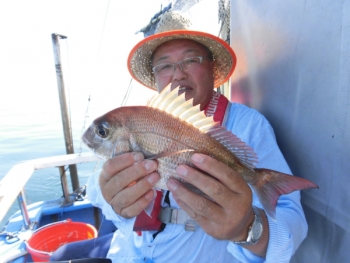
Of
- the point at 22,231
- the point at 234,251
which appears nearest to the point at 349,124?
the point at 234,251

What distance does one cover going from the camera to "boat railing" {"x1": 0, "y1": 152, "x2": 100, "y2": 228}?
98.3 inches

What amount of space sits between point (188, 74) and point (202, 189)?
100cm

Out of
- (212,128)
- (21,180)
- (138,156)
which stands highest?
(212,128)

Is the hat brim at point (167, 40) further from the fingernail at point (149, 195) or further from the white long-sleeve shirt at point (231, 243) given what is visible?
the fingernail at point (149, 195)

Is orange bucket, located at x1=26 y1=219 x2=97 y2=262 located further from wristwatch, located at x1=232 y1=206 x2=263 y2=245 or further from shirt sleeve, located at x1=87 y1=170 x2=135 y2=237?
wristwatch, located at x1=232 y1=206 x2=263 y2=245

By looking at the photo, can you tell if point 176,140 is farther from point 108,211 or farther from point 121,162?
point 108,211

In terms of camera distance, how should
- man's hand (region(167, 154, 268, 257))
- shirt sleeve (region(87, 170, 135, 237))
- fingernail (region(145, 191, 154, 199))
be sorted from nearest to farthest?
man's hand (region(167, 154, 268, 257)), fingernail (region(145, 191, 154, 199)), shirt sleeve (region(87, 170, 135, 237))

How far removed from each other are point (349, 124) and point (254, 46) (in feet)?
3.61

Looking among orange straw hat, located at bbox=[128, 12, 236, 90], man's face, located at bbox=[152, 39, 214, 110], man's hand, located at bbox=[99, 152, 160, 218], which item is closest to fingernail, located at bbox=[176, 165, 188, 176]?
man's hand, located at bbox=[99, 152, 160, 218]

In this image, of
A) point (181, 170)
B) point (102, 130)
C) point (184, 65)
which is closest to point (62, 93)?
point (184, 65)

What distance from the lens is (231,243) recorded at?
1.13 metres

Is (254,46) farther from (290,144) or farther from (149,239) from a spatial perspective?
(149,239)

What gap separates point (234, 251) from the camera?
1.12m

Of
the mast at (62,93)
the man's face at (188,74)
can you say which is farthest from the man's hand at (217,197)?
the mast at (62,93)
